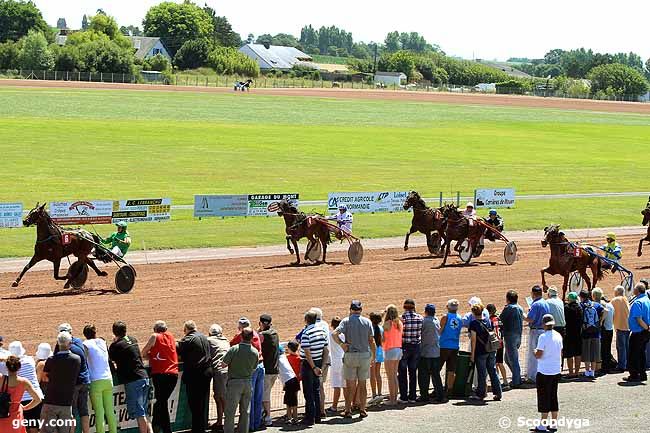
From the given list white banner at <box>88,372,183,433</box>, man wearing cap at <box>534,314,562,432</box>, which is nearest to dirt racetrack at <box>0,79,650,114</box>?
white banner at <box>88,372,183,433</box>

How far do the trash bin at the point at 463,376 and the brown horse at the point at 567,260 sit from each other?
9042mm

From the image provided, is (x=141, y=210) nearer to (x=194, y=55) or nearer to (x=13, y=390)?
(x=13, y=390)

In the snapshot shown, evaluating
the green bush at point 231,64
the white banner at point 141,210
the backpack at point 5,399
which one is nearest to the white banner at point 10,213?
the white banner at point 141,210

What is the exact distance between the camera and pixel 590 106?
386 feet

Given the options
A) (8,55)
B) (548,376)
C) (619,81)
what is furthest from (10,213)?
(619,81)

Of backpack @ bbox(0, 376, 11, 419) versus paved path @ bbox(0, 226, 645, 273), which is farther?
paved path @ bbox(0, 226, 645, 273)

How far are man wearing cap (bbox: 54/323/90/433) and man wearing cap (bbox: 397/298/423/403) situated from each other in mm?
4501

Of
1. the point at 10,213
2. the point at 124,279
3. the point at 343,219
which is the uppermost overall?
the point at 343,219

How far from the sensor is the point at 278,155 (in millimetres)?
54812

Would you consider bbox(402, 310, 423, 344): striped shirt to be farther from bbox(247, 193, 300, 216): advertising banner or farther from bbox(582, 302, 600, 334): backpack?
bbox(247, 193, 300, 216): advertising banner

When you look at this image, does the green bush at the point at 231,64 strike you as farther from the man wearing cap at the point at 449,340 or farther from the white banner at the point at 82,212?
the man wearing cap at the point at 449,340

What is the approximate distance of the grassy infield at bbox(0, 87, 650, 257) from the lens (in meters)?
38.6

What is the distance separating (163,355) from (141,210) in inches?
856

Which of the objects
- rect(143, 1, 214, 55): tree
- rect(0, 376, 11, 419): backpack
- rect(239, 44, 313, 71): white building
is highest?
rect(143, 1, 214, 55): tree
